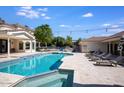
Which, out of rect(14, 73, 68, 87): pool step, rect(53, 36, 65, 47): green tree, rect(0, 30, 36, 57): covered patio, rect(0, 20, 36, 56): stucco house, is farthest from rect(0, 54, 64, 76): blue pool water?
rect(53, 36, 65, 47): green tree

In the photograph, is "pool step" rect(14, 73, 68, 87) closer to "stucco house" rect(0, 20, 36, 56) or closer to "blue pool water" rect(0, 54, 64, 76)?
"blue pool water" rect(0, 54, 64, 76)

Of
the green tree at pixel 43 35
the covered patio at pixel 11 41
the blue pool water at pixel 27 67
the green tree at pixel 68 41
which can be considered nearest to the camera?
the blue pool water at pixel 27 67

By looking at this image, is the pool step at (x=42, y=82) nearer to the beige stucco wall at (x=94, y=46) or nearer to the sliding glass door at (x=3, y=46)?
the sliding glass door at (x=3, y=46)

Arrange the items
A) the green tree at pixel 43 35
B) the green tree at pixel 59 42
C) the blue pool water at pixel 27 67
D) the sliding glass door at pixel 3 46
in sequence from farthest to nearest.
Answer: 1. the green tree at pixel 59 42
2. the green tree at pixel 43 35
3. the sliding glass door at pixel 3 46
4. the blue pool water at pixel 27 67

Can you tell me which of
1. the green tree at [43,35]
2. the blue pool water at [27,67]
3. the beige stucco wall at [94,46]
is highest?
the green tree at [43,35]

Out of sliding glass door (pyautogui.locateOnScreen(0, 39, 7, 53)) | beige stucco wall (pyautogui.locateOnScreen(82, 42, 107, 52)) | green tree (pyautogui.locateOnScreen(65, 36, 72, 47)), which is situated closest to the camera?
sliding glass door (pyautogui.locateOnScreen(0, 39, 7, 53))

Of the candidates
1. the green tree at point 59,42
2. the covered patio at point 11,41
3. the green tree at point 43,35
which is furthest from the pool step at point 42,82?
the green tree at point 59,42

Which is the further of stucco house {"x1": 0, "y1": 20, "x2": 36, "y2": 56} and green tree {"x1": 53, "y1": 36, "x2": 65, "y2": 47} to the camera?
green tree {"x1": 53, "y1": 36, "x2": 65, "y2": 47}

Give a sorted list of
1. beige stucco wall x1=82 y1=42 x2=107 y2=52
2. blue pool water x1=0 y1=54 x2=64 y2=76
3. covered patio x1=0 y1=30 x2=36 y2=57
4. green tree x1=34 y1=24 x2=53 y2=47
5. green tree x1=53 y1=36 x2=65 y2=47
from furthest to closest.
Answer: green tree x1=53 y1=36 x2=65 y2=47 < green tree x1=34 y1=24 x2=53 y2=47 < beige stucco wall x1=82 y1=42 x2=107 y2=52 < covered patio x1=0 y1=30 x2=36 y2=57 < blue pool water x1=0 y1=54 x2=64 y2=76

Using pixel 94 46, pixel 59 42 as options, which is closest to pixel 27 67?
pixel 94 46
